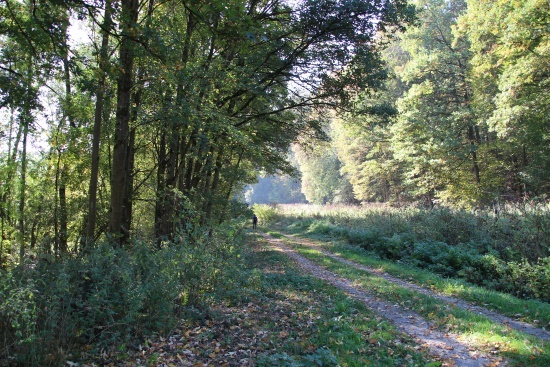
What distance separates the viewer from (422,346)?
15.8 ft

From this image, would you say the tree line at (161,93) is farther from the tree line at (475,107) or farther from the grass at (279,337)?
the tree line at (475,107)

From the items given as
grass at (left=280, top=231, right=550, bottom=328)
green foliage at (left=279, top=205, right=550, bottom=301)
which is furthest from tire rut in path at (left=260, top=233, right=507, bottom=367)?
green foliage at (left=279, top=205, right=550, bottom=301)

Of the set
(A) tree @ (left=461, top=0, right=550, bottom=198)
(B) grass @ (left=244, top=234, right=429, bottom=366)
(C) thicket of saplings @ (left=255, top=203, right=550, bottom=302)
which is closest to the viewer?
(B) grass @ (left=244, top=234, right=429, bottom=366)

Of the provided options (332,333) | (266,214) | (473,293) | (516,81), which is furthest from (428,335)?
(266,214)

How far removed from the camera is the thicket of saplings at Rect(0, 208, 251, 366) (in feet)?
11.1

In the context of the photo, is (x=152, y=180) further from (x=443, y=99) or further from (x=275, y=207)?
(x=275, y=207)

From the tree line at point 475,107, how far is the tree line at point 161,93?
107 inches

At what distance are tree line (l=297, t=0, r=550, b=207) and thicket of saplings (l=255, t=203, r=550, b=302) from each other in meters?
3.86

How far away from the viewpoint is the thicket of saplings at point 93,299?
→ 339 centimetres

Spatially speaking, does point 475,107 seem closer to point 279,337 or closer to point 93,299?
point 279,337

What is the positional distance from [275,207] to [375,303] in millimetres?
31784

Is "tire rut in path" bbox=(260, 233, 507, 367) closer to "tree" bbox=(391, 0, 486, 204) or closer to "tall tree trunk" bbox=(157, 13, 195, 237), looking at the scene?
"tall tree trunk" bbox=(157, 13, 195, 237)

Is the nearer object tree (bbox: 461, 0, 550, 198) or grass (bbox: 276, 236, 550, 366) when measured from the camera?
grass (bbox: 276, 236, 550, 366)

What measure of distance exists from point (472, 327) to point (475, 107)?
690 inches
